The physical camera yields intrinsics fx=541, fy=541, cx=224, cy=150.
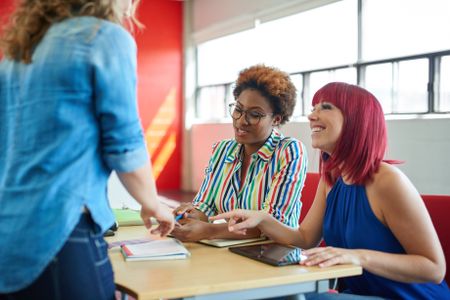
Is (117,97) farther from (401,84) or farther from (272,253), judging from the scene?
(401,84)

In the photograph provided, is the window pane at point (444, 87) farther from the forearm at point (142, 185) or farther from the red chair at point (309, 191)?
the forearm at point (142, 185)

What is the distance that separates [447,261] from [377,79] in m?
3.81

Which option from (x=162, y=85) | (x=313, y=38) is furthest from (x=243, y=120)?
(x=162, y=85)

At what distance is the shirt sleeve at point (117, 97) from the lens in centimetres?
108

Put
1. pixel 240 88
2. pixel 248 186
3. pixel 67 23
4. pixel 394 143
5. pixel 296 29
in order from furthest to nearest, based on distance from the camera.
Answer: pixel 296 29 < pixel 394 143 < pixel 240 88 < pixel 248 186 < pixel 67 23

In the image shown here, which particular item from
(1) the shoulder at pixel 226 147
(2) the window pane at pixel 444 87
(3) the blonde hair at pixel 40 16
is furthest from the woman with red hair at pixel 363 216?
(2) the window pane at pixel 444 87

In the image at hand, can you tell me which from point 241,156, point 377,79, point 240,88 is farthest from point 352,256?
point 377,79

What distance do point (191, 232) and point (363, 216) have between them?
22.6 inches

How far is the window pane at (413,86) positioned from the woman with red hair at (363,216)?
3.33 meters

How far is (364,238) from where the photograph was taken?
172 cm

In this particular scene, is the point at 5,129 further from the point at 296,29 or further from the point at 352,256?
the point at 296,29

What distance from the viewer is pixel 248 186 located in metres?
2.29

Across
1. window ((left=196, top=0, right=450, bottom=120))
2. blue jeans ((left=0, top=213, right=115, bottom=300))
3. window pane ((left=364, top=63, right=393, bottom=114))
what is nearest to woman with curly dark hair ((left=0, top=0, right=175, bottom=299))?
blue jeans ((left=0, top=213, right=115, bottom=300))

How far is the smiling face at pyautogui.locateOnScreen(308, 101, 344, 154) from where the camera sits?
1.81 m
